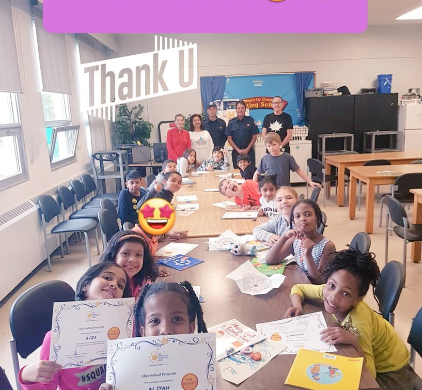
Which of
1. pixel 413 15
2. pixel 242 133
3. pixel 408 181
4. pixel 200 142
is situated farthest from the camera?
pixel 413 15

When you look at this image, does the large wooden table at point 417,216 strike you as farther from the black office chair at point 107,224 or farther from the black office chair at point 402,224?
the black office chair at point 107,224

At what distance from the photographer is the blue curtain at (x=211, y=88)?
796cm

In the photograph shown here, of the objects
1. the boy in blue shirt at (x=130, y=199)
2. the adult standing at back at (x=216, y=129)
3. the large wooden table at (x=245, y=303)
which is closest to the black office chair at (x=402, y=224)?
the large wooden table at (x=245, y=303)

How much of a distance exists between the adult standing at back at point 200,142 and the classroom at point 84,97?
0.98m

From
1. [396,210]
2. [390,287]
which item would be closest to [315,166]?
[396,210]

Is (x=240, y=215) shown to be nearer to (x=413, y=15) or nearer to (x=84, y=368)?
(x=84, y=368)

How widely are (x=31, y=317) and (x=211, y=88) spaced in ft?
23.0

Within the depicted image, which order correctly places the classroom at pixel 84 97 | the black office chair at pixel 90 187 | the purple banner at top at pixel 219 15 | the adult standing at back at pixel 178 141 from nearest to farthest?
the purple banner at top at pixel 219 15 → the classroom at pixel 84 97 → the black office chair at pixel 90 187 → the adult standing at back at pixel 178 141

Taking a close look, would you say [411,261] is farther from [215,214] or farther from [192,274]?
[192,274]

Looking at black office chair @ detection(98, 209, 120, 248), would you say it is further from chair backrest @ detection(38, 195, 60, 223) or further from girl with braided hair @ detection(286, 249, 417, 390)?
girl with braided hair @ detection(286, 249, 417, 390)

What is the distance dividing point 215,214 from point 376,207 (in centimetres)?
354

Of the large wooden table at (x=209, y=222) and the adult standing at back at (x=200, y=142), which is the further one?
the adult standing at back at (x=200, y=142)

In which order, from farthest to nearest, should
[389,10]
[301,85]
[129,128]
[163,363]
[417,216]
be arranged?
[301,85] < [129,128] < [389,10] < [417,216] < [163,363]

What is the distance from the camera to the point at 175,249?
234 centimetres
